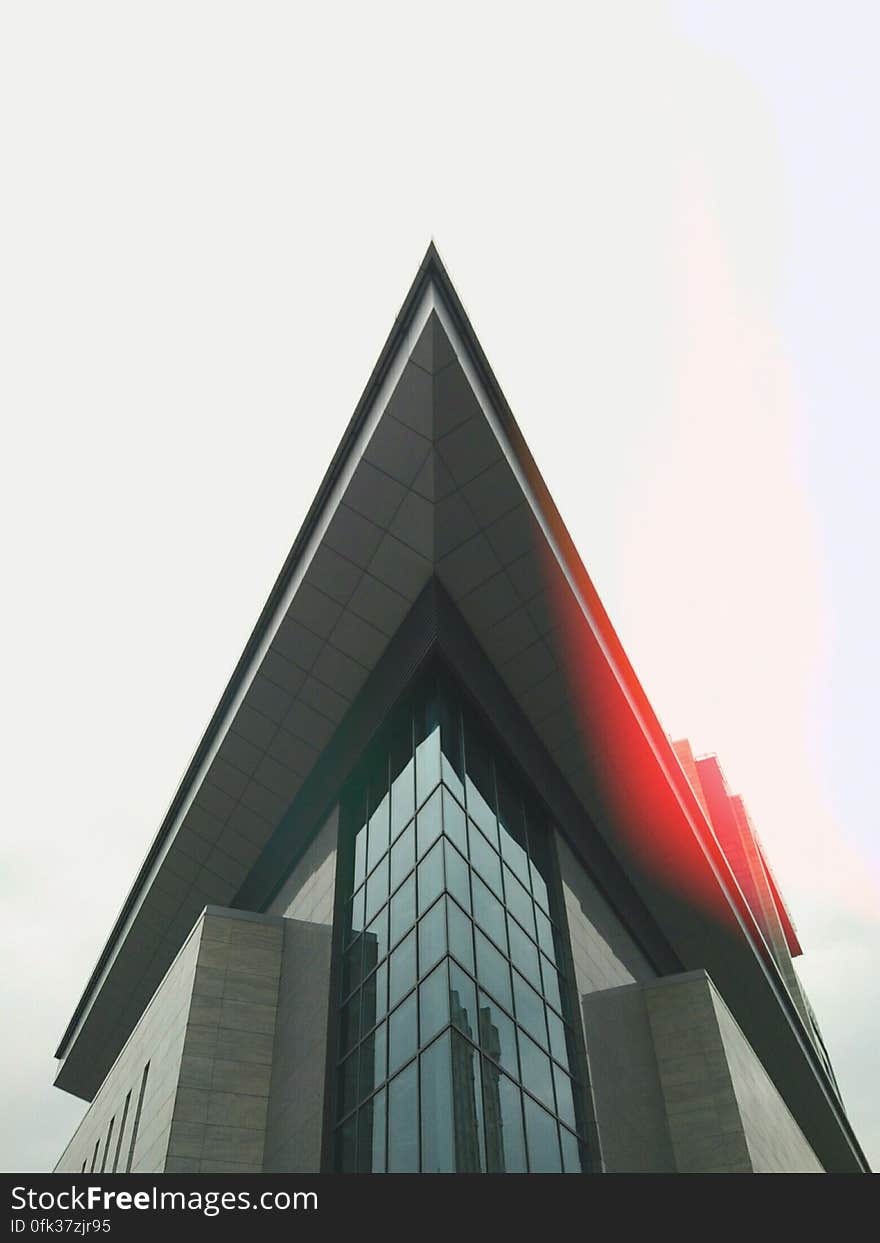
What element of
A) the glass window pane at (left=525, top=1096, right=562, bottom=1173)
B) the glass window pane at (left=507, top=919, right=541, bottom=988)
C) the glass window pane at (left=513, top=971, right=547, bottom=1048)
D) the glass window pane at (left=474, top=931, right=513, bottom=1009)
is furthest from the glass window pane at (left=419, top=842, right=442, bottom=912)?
the glass window pane at (left=525, top=1096, right=562, bottom=1173)

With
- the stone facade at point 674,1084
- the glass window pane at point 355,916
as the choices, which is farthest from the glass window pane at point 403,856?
the stone facade at point 674,1084

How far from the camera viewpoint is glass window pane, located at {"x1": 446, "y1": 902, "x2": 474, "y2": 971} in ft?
49.0

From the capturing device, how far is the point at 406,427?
51.1 feet

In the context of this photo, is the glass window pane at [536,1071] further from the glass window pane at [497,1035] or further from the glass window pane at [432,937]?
the glass window pane at [432,937]

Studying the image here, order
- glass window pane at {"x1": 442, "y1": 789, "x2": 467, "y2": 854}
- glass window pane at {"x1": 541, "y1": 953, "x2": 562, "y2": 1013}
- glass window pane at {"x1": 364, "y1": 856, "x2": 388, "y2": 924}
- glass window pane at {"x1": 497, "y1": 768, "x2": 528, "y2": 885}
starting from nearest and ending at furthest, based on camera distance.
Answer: glass window pane at {"x1": 442, "y1": 789, "x2": 467, "y2": 854} < glass window pane at {"x1": 364, "y1": 856, "x2": 388, "y2": 924} < glass window pane at {"x1": 541, "y1": 953, "x2": 562, "y2": 1013} < glass window pane at {"x1": 497, "y1": 768, "x2": 528, "y2": 885}

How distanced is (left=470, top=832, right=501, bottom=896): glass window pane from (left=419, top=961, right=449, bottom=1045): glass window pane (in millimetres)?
2522

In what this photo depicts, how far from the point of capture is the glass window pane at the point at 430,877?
1577 cm

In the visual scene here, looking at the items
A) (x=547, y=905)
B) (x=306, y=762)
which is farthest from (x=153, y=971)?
(x=547, y=905)

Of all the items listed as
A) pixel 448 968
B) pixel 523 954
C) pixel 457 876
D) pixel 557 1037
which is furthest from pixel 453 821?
pixel 557 1037

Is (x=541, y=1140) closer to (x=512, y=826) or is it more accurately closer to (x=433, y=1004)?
(x=433, y=1004)

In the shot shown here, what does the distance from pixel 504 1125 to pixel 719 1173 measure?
7.96 m

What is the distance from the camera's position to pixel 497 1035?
588 inches

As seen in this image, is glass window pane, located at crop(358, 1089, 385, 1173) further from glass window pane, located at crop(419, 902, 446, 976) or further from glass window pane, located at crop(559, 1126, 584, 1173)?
glass window pane, located at crop(559, 1126, 584, 1173)

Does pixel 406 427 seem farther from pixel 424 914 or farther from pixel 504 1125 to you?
pixel 504 1125
